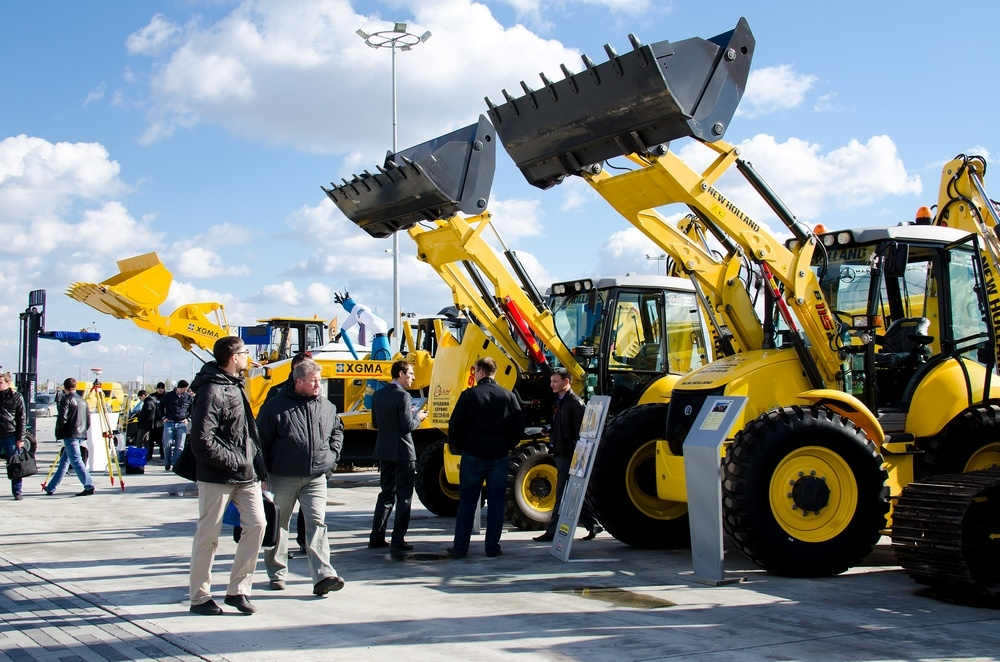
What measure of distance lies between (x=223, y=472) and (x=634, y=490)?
4.34 metres

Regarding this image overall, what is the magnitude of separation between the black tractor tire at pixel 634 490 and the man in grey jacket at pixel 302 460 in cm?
294

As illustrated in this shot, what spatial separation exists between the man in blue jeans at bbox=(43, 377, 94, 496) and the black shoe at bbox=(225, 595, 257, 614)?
8.78 meters

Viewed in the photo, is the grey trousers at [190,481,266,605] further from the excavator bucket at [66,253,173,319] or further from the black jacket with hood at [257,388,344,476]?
the excavator bucket at [66,253,173,319]

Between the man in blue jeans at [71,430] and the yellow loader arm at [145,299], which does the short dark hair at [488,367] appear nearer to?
the man in blue jeans at [71,430]

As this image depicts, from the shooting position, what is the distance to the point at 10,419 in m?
14.2

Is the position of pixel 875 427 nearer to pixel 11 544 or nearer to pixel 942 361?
pixel 942 361

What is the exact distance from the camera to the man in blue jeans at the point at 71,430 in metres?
14.7

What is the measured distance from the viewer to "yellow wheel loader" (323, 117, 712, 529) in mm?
11391

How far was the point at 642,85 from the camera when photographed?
7.95 metres

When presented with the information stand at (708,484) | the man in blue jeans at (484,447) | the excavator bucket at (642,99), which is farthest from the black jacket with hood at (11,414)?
the information stand at (708,484)

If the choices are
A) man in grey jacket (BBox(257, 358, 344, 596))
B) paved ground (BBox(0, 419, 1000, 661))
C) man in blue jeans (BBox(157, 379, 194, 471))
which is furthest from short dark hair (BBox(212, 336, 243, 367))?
man in blue jeans (BBox(157, 379, 194, 471))

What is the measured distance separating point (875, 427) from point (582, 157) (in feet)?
10.9

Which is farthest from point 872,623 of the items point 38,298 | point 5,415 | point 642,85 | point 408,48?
point 408,48

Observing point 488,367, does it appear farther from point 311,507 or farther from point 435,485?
point 435,485
